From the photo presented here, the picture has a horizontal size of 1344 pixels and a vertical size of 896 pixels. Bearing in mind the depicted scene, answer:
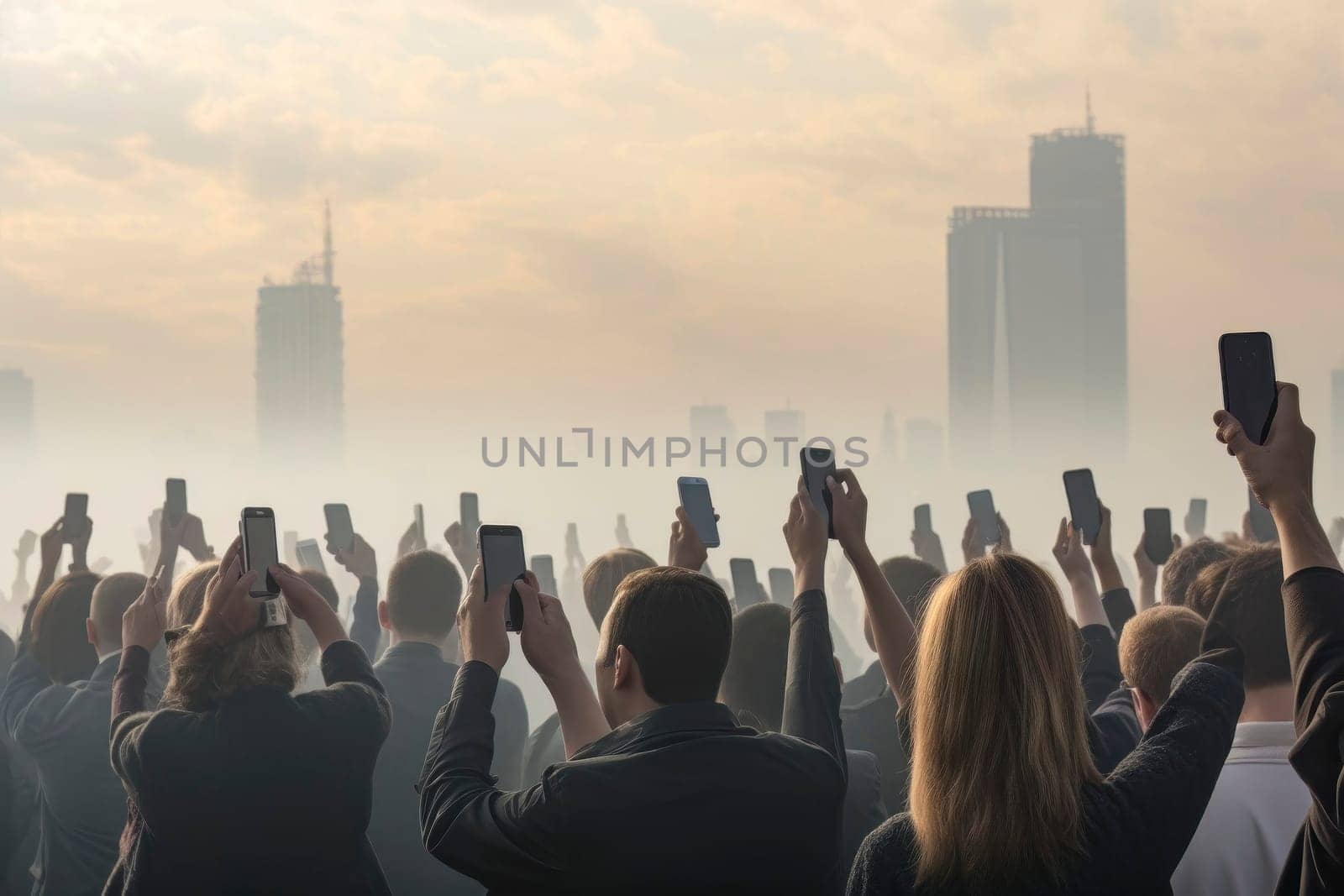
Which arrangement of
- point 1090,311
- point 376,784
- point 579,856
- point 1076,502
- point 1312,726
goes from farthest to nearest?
1. point 1090,311
2. point 1076,502
3. point 376,784
4. point 579,856
5. point 1312,726

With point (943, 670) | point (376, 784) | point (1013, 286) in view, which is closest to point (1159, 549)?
point (376, 784)

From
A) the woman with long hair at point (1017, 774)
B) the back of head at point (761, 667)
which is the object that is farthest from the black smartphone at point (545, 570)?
the woman with long hair at point (1017, 774)

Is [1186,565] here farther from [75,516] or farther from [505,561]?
[75,516]

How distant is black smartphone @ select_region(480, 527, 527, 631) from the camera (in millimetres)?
2180

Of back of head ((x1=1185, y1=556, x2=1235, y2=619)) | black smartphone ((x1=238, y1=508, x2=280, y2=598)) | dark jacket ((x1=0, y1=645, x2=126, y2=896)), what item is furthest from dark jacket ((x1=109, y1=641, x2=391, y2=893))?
back of head ((x1=1185, y1=556, x2=1235, y2=619))

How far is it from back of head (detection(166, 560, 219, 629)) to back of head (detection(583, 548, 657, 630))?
43.8 inches

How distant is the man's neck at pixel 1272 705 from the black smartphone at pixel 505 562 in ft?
4.27

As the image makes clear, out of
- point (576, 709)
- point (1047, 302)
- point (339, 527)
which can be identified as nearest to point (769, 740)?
point (576, 709)

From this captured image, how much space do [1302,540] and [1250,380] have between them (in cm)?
29

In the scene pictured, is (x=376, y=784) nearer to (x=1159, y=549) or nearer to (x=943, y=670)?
(x=943, y=670)

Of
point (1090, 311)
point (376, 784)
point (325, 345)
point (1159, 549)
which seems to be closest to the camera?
point (376, 784)

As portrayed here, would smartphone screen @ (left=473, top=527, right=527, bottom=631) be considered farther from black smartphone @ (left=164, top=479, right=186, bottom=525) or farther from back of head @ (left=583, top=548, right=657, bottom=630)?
black smartphone @ (left=164, top=479, right=186, bottom=525)

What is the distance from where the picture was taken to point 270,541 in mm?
2590

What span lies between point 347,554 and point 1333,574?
400 centimetres
